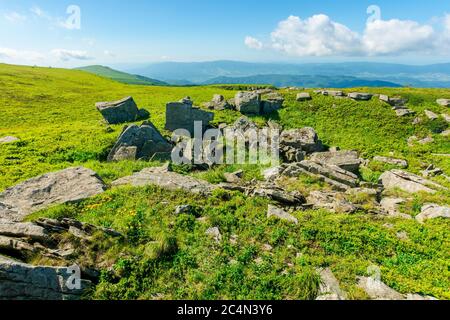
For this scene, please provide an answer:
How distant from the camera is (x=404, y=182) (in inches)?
974

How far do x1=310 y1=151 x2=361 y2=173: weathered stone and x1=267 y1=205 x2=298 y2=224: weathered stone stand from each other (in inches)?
438

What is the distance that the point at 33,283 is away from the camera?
34.9 ft

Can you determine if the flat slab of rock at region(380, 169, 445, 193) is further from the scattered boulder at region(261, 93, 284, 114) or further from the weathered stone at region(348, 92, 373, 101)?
the weathered stone at region(348, 92, 373, 101)

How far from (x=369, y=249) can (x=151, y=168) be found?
15963mm

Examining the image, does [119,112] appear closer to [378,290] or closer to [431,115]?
[378,290]

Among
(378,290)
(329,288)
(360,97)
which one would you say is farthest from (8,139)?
(360,97)

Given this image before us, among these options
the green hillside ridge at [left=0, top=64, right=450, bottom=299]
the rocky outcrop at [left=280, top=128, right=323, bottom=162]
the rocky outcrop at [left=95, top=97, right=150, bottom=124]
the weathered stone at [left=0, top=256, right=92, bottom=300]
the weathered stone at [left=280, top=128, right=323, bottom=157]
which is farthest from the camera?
the rocky outcrop at [left=95, top=97, right=150, bottom=124]

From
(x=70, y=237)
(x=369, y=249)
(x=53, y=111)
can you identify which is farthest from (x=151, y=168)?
(x=53, y=111)

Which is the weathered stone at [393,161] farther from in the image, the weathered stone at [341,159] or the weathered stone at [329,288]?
the weathered stone at [329,288]

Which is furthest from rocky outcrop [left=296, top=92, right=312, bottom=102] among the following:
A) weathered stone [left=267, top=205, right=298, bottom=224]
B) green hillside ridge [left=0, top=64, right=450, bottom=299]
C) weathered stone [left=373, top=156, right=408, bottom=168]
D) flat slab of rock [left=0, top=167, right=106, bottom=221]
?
flat slab of rock [left=0, top=167, right=106, bottom=221]

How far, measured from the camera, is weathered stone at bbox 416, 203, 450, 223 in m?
17.9

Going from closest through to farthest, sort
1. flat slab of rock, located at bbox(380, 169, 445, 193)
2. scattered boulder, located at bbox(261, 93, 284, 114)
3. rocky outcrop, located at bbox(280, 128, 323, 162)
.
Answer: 1. flat slab of rock, located at bbox(380, 169, 445, 193)
2. rocky outcrop, located at bbox(280, 128, 323, 162)
3. scattered boulder, located at bbox(261, 93, 284, 114)

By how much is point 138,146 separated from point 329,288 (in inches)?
832

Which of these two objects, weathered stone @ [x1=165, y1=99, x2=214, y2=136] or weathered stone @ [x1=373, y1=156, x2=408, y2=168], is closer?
weathered stone @ [x1=373, y1=156, x2=408, y2=168]
